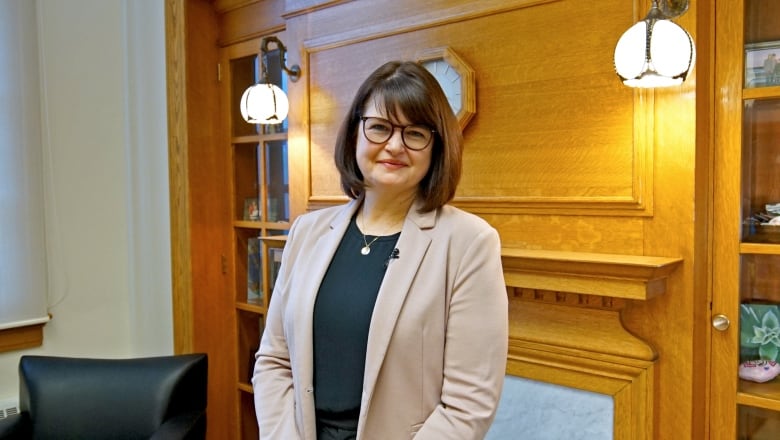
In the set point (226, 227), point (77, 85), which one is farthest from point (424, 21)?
point (77, 85)

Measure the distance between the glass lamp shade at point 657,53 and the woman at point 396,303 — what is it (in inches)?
17.9

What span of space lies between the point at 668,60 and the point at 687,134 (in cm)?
20

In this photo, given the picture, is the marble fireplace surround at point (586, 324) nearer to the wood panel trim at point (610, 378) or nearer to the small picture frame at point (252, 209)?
the wood panel trim at point (610, 378)

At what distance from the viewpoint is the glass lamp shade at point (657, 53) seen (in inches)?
49.6

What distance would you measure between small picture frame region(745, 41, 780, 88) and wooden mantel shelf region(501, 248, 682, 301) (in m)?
0.45

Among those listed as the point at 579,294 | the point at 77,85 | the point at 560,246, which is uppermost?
the point at 77,85

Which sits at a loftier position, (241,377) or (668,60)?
(668,60)

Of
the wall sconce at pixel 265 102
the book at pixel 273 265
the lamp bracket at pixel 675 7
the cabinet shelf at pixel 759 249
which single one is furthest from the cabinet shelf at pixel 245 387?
the lamp bracket at pixel 675 7

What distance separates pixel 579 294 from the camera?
4.96 ft

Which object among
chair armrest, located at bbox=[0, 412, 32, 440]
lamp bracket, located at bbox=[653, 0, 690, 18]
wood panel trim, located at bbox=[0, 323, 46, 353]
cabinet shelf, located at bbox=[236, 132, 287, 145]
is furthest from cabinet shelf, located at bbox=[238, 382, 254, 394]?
lamp bracket, located at bbox=[653, 0, 690, 18]

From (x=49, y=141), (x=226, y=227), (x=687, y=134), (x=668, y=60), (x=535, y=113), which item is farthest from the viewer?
(x=226, y=227)

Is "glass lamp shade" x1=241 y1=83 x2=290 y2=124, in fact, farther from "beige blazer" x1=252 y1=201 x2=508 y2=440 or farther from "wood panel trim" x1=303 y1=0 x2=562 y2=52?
"beige blazer" x1=252 y1=201 x2=508 y2=440

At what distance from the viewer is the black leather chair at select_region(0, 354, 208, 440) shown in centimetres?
193

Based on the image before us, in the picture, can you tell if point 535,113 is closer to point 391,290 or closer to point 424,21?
point 424,21
